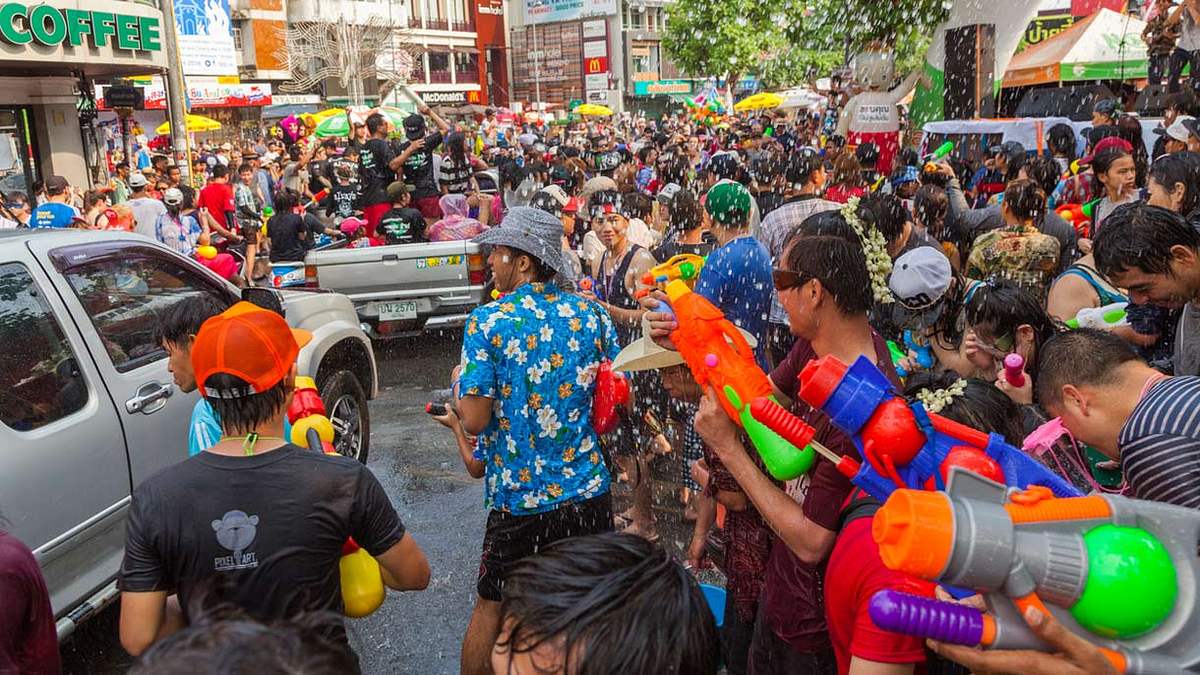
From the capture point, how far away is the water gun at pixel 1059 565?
1167mm

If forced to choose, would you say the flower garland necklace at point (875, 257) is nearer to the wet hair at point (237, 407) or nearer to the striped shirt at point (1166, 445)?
the striped shirt at point (1166, 445)

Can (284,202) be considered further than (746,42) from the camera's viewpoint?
No

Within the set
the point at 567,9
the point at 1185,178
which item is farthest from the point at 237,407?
the point at 567,9

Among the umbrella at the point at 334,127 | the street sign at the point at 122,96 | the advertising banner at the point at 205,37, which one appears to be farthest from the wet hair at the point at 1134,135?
the advertising banner at the point at 205,37

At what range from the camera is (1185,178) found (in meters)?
4.46

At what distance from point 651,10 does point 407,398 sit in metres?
69.1

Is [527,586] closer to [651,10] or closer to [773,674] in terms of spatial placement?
[773,674]

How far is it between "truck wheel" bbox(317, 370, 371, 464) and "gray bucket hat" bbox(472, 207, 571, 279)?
263 centimetres

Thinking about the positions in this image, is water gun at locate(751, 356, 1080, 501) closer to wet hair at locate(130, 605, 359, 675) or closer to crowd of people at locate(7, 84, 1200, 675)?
crowd of people at locate(7, 84, 1200, 675)

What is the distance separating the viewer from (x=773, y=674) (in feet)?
8.41

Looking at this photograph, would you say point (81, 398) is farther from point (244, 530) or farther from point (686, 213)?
point (686, 213)

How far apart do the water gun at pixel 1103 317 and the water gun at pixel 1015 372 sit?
65 centimetres

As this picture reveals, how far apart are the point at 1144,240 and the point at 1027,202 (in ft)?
9.32

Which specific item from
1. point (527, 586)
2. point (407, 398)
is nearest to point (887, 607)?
point (527, 586)
